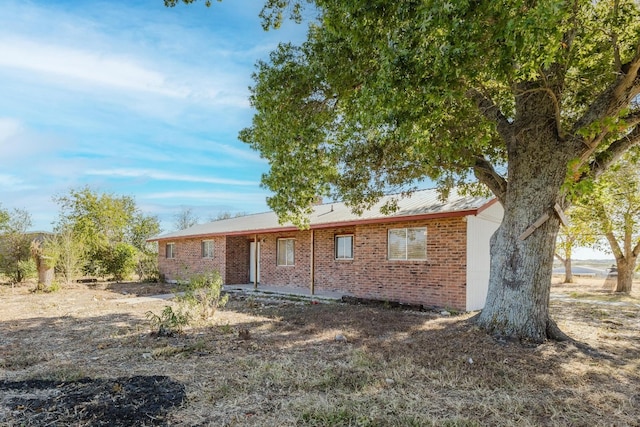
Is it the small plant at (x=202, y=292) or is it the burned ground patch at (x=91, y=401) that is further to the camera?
the small plant at (x=202, y=292)

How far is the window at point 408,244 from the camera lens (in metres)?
11.5

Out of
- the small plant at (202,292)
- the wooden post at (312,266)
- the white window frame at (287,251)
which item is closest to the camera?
the small plant at (202,292)

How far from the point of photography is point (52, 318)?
988cm

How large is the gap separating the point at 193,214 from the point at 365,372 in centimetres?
4295

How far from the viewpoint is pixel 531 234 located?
6.87 metres

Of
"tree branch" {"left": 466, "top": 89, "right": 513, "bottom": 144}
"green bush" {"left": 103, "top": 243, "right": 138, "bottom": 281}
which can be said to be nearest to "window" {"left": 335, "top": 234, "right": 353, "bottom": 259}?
"tree branch" {"left": 466, "top": 89, "right": 513, "bottom": 144}

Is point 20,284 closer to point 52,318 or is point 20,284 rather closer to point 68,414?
point 52,318

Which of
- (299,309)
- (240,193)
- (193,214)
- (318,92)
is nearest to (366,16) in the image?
(318,92)

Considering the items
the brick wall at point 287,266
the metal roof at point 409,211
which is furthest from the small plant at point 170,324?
the brick wall at point 287,266

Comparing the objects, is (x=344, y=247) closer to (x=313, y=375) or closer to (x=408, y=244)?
(x=408, y=244)

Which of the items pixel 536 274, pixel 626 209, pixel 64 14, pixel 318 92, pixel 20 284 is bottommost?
pixel 20 284

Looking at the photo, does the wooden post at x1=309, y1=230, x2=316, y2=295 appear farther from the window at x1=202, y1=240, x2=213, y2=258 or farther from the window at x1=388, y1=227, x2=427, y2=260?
the window at x1=202, y1=240, x2=213, y2=258

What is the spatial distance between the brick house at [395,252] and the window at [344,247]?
0.04 metres

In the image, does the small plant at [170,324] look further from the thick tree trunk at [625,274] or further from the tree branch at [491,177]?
the thick tree trunk at [625,274]
